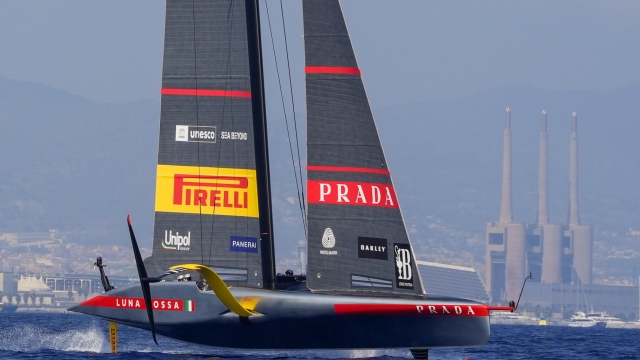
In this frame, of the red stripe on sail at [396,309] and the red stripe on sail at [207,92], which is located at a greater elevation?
the red stripe on sail at [207,92]

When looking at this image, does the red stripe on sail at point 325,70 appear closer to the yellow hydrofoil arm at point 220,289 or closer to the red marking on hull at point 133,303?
the yellow hydrofoil arm at point 220,289

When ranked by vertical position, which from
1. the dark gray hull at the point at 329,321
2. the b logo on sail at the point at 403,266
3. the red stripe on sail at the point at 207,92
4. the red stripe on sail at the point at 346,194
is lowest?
the dark gray hull at the point at 329,321

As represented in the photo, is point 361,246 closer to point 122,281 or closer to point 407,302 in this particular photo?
point 407,302

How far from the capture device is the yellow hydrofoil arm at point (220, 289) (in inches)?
1000

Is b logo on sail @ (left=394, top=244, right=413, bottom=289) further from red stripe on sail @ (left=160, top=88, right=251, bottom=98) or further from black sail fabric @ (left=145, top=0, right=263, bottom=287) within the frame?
red stripe on sail @ (left=160, top=88, right=251, bottom=98)

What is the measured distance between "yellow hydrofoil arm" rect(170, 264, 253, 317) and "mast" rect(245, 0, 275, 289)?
1.36 m

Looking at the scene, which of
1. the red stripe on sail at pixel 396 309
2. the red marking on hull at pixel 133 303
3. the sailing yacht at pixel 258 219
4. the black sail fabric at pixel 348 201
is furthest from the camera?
the red marking on hull at pixel 133 303

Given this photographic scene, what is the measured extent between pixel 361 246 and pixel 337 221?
65cm

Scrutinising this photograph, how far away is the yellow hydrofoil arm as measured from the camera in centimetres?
2539

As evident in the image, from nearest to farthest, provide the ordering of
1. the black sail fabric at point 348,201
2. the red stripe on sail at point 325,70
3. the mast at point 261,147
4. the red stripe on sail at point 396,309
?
1. the red stripe on sail at point 396,309
2. the black sail fabric at point 348,201
3. the red stripe on sail at point 325,70
4. the mast at point 261,147

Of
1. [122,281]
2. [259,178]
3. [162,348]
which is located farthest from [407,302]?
[122,281]

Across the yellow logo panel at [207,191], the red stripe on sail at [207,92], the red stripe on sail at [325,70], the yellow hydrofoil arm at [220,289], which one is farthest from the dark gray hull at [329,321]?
the red stripe on sail at [325,70]

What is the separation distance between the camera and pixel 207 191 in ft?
89.7

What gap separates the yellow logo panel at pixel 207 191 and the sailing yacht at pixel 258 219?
0.09 feet
